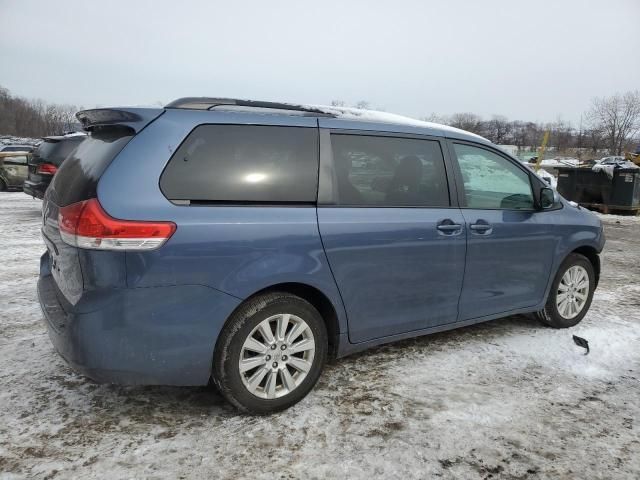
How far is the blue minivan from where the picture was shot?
7.83 feet

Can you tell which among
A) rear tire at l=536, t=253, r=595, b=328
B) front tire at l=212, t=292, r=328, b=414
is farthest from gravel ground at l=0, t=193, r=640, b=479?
rear tire at l=536, t=253, r=595, b=328

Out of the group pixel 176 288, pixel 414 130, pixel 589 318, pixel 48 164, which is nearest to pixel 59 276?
pixel 176 288

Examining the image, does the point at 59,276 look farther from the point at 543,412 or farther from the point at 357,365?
the point at 543,412

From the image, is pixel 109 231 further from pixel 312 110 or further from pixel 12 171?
Answer: pixel 12 171

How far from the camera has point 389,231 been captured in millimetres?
3133

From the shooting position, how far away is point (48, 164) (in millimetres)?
10078

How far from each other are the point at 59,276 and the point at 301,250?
1307 millimetres

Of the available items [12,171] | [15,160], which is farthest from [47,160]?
[15,160]

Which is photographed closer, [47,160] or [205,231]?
[205,231]

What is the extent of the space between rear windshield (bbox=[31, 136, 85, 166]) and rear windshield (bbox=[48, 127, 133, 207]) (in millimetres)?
8037

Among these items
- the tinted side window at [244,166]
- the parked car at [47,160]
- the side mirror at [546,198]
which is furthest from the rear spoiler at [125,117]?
the parked car at [47,160]

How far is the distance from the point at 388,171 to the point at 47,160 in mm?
9199

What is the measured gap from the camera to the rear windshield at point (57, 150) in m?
10.1

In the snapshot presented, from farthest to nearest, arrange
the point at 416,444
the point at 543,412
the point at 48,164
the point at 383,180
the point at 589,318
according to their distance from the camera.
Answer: the point at 48,164 → the point at 589,318 → the point at 383,180 → the point at 543,412 → the point at 416,444
